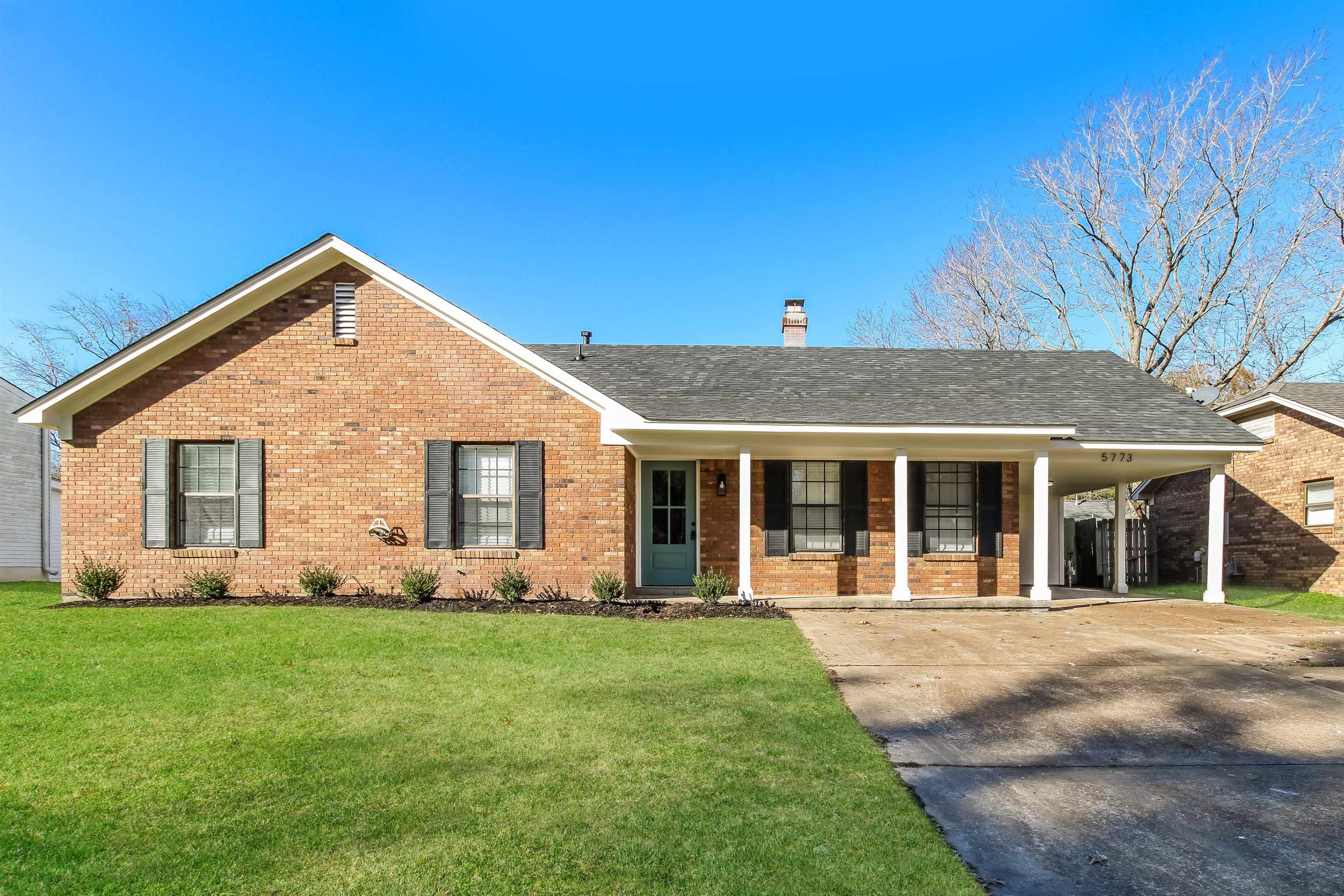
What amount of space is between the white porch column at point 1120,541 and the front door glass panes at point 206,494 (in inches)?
593

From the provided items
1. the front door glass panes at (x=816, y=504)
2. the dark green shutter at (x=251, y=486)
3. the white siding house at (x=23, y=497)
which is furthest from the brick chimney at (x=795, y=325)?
the white siding house at (x=23, y=497)

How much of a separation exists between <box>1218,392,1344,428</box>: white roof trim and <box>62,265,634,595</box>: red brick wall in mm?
12546

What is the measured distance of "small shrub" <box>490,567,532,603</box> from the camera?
419 inches

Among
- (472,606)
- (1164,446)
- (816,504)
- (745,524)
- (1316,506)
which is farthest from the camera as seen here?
(1316,506)

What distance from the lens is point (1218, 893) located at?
3203 millimetres

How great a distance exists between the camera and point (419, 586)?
1058cm

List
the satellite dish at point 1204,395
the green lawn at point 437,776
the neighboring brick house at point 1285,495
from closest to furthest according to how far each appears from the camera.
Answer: the green lawn at point 437,776 < the neighboring brick house at point 1285,495 < the satellite dish at point 1204,395

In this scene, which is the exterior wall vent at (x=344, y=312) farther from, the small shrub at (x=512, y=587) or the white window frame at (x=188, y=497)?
the small shrub at (x=512, y=587)

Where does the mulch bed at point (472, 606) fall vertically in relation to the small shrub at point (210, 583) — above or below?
below

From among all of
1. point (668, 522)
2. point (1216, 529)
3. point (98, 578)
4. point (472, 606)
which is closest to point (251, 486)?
point (98, 578)

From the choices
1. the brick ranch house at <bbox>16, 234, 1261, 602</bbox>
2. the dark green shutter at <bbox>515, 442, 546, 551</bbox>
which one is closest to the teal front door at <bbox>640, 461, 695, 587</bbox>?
the brick ranch house at <bbox>16, 234, 1261, 602</bbox>

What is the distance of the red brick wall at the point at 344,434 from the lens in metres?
11.0

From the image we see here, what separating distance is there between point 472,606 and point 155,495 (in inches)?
187

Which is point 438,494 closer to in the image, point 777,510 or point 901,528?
point 777,510
